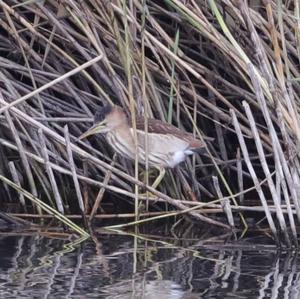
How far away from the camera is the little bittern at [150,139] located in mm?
4684

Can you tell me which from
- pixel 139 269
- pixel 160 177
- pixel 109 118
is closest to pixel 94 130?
pixel 109 118

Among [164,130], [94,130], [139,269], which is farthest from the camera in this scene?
[94,130]

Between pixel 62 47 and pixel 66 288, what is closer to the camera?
pixel 66 288

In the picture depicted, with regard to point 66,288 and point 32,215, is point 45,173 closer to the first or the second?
point 32,215

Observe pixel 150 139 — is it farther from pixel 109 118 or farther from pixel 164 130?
pixel 109 118

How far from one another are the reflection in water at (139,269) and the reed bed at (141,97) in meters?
0.18

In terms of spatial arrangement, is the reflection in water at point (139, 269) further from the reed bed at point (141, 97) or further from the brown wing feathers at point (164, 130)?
the brown wing feathers at point (164, 130)

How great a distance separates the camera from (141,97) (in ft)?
15.8

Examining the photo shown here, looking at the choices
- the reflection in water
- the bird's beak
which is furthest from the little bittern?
the reflection in water

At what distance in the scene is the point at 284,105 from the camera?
4312 millimetres

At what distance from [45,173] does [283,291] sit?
5.12ft

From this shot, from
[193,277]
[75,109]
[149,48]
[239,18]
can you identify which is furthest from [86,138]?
[193,277]

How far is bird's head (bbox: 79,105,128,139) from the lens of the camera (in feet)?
15.4

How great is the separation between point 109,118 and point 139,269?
3.16 feet
